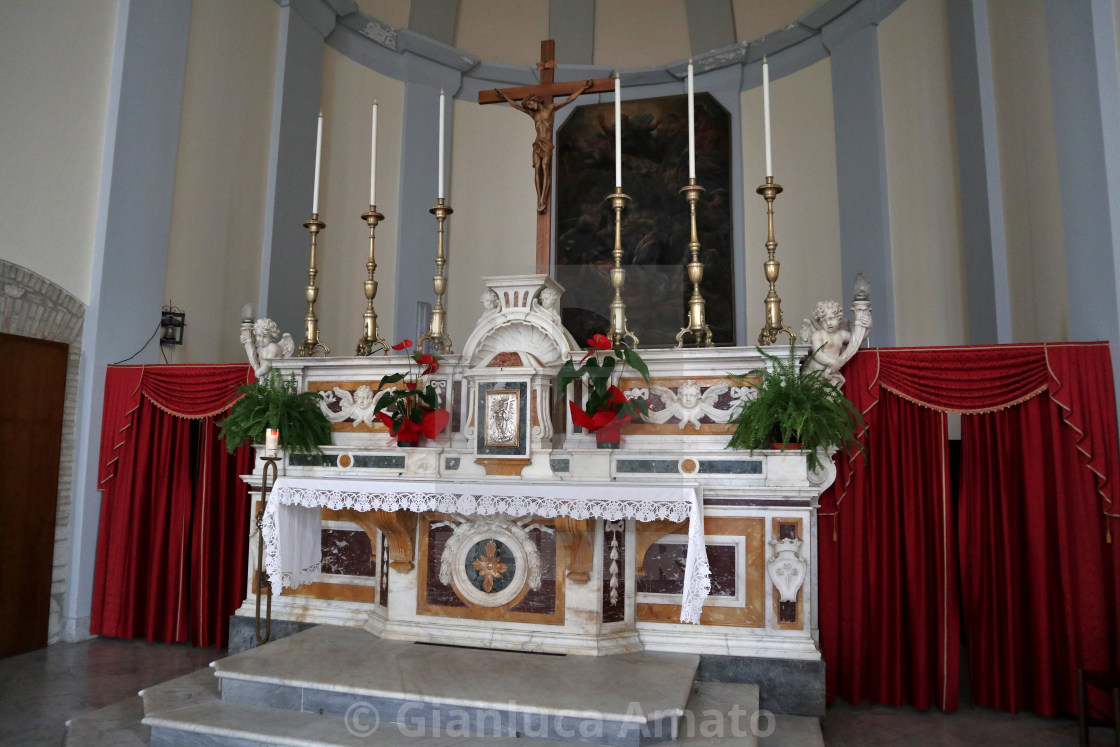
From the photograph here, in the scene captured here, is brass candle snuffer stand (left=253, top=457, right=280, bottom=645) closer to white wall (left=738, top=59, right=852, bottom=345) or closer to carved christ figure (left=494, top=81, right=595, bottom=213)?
carved christ figure (left=494, top=81, right=595, bottom=213)

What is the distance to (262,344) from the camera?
17.3 feet

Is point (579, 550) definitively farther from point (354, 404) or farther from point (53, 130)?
point (53, 130)

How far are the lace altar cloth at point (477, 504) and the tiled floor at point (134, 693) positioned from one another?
121cm

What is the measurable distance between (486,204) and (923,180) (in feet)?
16.6

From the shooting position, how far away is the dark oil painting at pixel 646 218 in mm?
8680

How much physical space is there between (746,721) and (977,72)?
224 inches

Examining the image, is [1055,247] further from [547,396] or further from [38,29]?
[38,29]

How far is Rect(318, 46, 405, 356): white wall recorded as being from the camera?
27.9ft

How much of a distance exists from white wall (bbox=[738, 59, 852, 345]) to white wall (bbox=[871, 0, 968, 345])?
31.3 inches

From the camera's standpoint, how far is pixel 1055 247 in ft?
16.8

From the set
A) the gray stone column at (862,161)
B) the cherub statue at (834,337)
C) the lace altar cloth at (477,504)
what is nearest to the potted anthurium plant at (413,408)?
the lace altar cloth at (477,504)

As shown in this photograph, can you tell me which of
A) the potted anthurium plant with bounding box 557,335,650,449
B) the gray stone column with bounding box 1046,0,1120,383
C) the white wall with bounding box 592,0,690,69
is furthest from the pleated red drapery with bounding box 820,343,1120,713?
the white wall with bounding box 592,0,690,69

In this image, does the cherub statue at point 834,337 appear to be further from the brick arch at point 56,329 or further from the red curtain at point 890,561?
the brick arch at point 56,329

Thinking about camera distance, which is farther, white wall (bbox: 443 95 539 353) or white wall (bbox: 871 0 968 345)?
white wall (bbox: 443 95 539 353)
